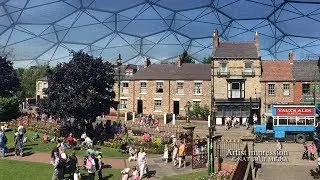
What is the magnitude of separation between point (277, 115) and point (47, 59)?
6198cm

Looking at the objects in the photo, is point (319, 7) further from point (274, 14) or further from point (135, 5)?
point (135, 5)

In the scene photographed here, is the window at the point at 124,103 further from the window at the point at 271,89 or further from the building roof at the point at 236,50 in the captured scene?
the window at the point at 271,89

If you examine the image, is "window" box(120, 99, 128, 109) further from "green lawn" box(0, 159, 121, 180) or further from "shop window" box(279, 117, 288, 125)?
"green lawn" box(0, 159, 121, 180)

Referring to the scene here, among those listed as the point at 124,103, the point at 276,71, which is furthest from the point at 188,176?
the point at 124,103

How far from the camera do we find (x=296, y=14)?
86500 mm

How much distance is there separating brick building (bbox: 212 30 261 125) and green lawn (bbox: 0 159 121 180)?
91.7 ft

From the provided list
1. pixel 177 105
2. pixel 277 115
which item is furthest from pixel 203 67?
pixel 277 115

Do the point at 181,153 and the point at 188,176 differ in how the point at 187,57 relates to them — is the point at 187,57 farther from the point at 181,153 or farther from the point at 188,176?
the point at 188,176

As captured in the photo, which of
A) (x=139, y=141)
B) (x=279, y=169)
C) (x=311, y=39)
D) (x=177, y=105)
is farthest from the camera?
(x=311, y=39)

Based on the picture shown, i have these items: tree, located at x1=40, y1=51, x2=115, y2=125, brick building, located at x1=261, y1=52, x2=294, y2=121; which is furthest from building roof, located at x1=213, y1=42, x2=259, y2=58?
tree, located at x1=40, y1=51, x2=115, y2=125

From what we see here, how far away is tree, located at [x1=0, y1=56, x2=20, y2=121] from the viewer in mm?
44875

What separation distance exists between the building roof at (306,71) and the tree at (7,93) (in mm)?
28401

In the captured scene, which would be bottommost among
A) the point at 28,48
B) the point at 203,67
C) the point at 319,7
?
the point at 203,67

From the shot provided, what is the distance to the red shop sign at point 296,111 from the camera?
37531mm
